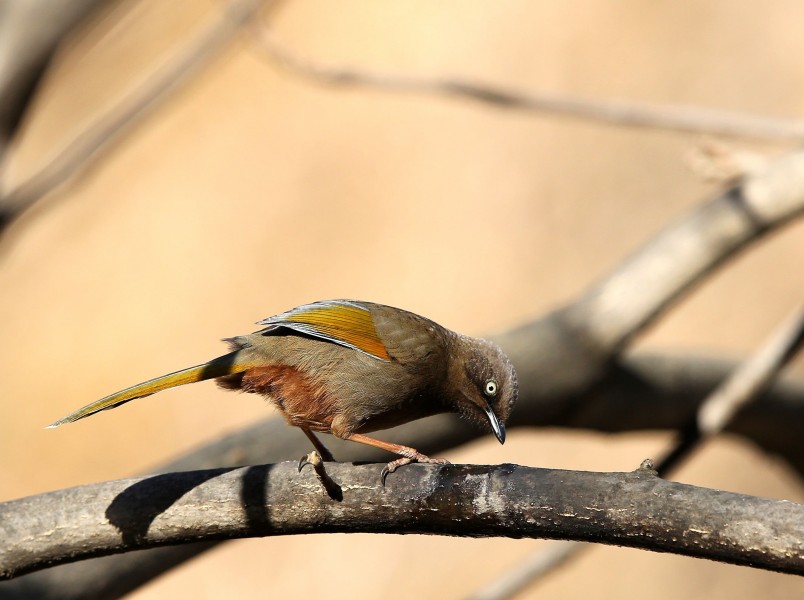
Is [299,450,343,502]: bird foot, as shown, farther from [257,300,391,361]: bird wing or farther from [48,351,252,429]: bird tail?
[257,300,391,361]: bird wing

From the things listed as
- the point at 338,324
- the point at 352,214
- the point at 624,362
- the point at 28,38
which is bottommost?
the point at 624,362

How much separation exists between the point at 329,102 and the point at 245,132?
0.92 meters

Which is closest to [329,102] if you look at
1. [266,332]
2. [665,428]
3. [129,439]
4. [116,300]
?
[116,300]

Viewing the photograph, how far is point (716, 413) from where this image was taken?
4977 millimetres

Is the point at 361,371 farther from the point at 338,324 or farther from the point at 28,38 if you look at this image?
the point at 28,38

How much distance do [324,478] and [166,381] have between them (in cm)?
76

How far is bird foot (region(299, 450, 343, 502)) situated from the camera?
8.09ft

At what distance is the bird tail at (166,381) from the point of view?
295 cm

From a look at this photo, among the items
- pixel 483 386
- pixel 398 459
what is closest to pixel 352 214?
pixel 483 386

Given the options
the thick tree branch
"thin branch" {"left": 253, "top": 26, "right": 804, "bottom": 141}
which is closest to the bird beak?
the thick tree branch

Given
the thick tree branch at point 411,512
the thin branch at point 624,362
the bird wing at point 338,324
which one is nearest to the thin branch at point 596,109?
the thin branch at point 624,362

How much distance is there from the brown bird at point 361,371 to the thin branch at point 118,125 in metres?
1.55

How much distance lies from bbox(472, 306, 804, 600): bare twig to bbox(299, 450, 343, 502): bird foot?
2.53m

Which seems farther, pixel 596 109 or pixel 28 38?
pixel 596 109
